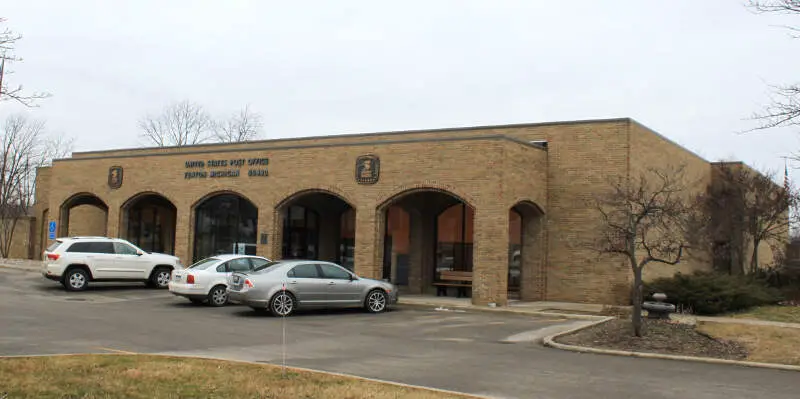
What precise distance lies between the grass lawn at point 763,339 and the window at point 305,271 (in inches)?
358

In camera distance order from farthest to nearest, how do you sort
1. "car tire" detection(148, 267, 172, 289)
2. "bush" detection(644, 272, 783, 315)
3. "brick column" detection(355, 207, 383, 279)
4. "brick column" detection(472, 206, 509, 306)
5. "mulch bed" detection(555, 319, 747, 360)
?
1. "car tire" detection(148, 267, 172, 289)
2. "brick column" detection(355, 207, 383, 279)
3. "brick column" detection(472, 206, 509, 306)
4. "bush" detection(644, 272, 783, 315)
5. "mulch bed" detection(555, 319, 747, 360)

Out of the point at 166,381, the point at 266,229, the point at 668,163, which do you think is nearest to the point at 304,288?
the point at 266,229

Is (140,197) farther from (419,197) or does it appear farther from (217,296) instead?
(217,296)

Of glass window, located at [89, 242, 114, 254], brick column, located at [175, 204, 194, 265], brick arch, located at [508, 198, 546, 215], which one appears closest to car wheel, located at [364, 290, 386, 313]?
brick arch, located at [508, 198, 546, 215]

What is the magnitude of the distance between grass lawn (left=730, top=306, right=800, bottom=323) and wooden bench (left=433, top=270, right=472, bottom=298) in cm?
829

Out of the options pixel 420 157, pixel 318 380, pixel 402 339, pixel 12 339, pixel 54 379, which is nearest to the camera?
pixel 54 379

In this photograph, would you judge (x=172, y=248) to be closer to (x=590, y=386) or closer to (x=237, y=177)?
(x=237, y=177)

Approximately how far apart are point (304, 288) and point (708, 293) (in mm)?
11647

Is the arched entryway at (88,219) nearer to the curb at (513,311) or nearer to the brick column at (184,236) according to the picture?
the brick column at (184,236)

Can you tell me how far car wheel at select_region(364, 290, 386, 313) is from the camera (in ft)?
65.1

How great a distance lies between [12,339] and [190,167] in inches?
706

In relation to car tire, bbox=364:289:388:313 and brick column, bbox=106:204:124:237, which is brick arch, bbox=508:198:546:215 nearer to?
car tire, bbox=364:289:388:313

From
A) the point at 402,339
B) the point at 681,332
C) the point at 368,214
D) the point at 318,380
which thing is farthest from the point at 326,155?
the point at 318,380

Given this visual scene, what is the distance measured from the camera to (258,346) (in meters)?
13.0
